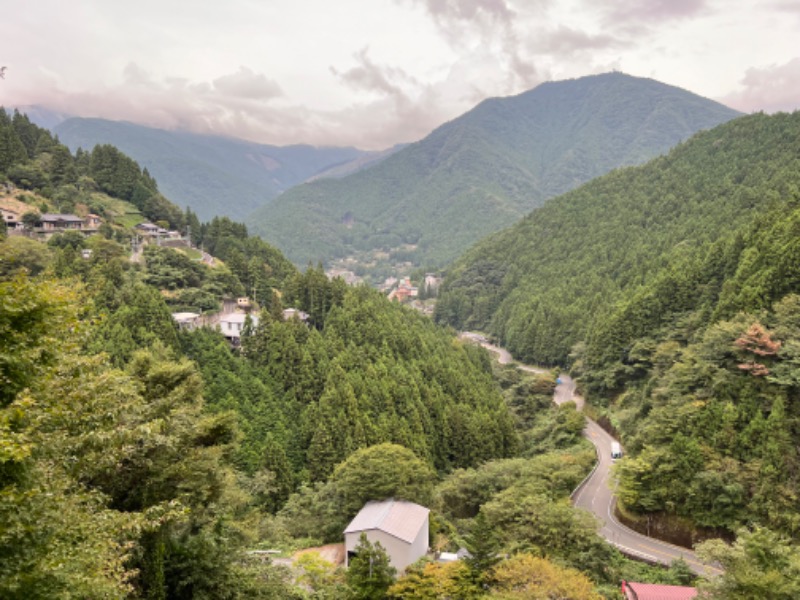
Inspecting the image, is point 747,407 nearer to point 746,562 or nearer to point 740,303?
point 740,303

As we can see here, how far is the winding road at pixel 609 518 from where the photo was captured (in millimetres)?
24375

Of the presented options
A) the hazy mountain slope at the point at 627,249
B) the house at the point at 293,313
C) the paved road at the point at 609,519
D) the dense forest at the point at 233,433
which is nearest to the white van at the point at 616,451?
the paved road at the point at 609,519

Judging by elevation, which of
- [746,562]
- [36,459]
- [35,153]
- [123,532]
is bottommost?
[746,562]

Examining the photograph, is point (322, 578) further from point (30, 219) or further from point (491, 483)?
point (30, 219)

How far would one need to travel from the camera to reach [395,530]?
21312 mm

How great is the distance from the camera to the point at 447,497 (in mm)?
29766

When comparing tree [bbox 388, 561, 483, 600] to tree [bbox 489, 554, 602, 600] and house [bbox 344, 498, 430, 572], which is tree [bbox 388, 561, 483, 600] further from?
house [bbox 344, 498, 430, 572]

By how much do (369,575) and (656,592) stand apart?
1110 cm

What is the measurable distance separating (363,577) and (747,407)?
23.0 m

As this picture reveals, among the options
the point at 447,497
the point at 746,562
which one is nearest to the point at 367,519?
the point at 447,497

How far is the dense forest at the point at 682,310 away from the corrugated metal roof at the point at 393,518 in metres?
13.0

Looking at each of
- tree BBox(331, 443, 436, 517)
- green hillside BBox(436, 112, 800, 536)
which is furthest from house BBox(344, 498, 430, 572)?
green hillside BBox(436, 112, 800, 536)

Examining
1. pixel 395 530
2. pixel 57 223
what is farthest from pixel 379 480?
pixel 57 223

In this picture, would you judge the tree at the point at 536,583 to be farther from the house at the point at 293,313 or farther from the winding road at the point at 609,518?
the house at the point at 293,313
